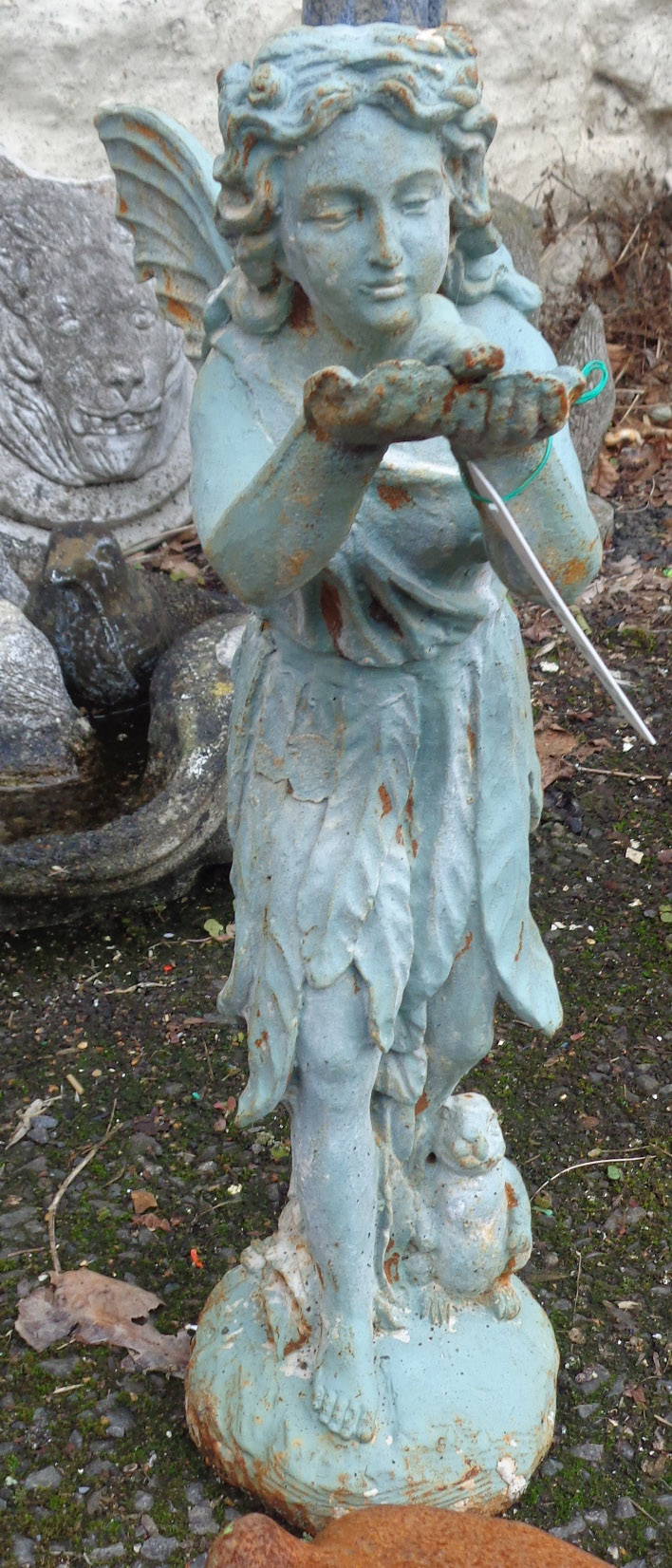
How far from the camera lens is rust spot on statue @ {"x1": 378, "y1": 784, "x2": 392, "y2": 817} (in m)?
1.98

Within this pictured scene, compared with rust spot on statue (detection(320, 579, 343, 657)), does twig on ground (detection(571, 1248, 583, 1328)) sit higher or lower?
lower

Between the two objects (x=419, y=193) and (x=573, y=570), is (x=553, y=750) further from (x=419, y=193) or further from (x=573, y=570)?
(x=419, y=193)

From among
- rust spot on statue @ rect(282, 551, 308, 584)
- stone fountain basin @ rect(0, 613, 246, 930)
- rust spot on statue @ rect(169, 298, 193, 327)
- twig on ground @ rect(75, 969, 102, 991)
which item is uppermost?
rust spot on statue @ rect(169, 298, 193, 327)

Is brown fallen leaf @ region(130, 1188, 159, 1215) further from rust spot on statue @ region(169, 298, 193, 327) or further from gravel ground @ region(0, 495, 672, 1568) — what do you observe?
rust spot on statue @ region(169, 298, 193, 327)

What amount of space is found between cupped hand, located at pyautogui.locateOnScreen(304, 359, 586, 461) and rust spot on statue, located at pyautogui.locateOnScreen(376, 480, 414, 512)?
23 centimetres

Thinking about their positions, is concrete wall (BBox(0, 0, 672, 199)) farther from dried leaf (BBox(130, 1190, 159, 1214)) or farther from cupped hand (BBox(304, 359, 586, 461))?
cupped hand (BBox(304, 359, 586, 461))

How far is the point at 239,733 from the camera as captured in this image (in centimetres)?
208

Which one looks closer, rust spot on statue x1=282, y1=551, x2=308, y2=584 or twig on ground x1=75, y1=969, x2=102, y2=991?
rust spot on statue x1=282, y1=551, x2=308, y2=584

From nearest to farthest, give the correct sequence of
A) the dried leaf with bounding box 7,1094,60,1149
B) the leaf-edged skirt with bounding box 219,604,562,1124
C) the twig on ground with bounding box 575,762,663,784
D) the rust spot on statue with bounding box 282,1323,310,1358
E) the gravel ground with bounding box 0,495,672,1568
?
1. the leaf-edged skirt with bounding box 219,604,562,1124
2. the rust spot on statue with bounding box 282,1323,310,1358
3. the gravel ground with bounding box 0,495,672,1568
4. the dried leaf with bounding box 7,1094,60,1149
5. the twig on ground with bounding box 575,762,663,784

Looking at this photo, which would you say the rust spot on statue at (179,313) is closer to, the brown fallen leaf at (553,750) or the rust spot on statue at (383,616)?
the rust spot on statue at (383,616)

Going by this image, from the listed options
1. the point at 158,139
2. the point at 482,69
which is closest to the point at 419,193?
the point at 158,139

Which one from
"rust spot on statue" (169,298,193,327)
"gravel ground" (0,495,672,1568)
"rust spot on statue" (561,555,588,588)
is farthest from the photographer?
"gravel ground" (0,495,672,1568)

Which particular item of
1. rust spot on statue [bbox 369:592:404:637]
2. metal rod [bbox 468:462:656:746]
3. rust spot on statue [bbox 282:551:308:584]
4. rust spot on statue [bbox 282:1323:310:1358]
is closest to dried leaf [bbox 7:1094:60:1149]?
rust spot on statue [bbox 282:1323:310:1358]

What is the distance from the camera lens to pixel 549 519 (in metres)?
1.64
